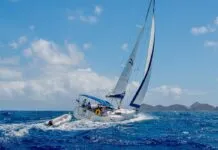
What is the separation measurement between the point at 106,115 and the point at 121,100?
23.8 ft

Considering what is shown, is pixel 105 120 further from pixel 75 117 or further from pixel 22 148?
pixel 22 148

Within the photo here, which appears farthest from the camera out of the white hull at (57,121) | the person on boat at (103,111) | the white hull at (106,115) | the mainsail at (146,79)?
the mainsail at (146,79)

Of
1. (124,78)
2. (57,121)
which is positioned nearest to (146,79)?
(124,78)

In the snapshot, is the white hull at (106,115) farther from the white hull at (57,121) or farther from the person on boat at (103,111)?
the white hull at (57,121)

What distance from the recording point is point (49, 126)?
150 ft

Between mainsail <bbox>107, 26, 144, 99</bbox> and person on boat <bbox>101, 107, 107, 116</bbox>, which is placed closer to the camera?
person on boat <bbox>101, 107, 107, 116</bbox>

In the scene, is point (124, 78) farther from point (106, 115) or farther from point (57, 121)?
point (57, 121)

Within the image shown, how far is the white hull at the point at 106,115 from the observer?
174 ft

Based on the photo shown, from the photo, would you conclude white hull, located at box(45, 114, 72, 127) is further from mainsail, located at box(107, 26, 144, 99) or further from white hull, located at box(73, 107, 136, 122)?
mainsail, located at box(107, 26, 144, 99)

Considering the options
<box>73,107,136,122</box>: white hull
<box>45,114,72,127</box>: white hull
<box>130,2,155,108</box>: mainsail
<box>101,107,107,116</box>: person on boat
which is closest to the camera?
<box>45,114,72,127</box>: white hull

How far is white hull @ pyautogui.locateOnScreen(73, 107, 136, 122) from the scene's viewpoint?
174 ft

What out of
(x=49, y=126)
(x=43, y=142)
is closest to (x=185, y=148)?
(x=43, y=142)

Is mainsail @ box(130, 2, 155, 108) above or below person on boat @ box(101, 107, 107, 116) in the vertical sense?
above

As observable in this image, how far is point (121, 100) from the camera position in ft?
199
